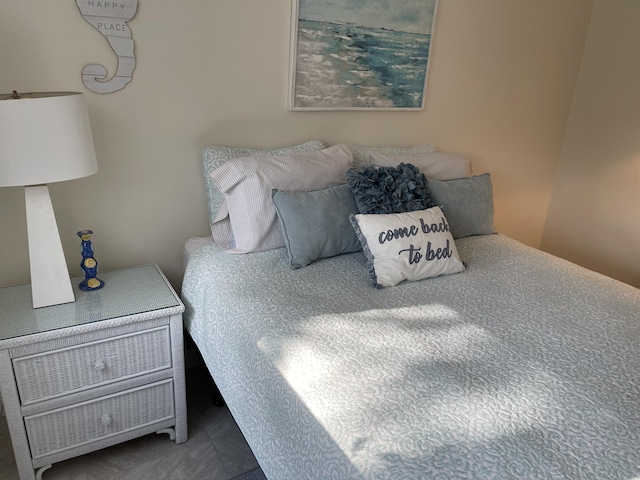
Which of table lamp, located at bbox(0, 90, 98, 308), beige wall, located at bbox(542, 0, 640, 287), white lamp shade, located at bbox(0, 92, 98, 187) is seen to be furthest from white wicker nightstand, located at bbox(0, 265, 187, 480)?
beige wall, located at bbox(542, 0, 640, 287)

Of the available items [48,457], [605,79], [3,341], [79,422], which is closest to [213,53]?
[3,341]

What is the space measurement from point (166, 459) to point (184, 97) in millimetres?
1392

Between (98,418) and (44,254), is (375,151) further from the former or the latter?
(98,418)

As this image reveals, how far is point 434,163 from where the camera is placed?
7.66 feet

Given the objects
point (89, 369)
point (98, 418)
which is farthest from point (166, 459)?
point (89, 369)

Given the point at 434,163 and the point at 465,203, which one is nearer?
the point at 465,203

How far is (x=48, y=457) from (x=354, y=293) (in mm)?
1175

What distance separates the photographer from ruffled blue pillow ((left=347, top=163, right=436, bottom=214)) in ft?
6.21

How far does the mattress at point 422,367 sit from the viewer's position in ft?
3.34

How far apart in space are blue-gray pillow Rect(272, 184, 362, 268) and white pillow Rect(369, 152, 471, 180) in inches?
16.3

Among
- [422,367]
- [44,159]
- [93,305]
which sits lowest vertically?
[93,305]

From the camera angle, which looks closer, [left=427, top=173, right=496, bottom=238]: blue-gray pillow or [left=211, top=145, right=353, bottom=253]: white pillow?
[left=211, top=145, right=353, bottom=253]: white pillow

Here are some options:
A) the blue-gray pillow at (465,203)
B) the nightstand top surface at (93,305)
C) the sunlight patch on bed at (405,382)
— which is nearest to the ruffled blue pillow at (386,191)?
the blue-gray pillow at (465,203)

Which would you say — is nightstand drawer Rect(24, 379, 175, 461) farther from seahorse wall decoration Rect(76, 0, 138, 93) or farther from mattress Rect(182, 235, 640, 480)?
seahorse wall decoration Rect(76, 0, 138, 93)
